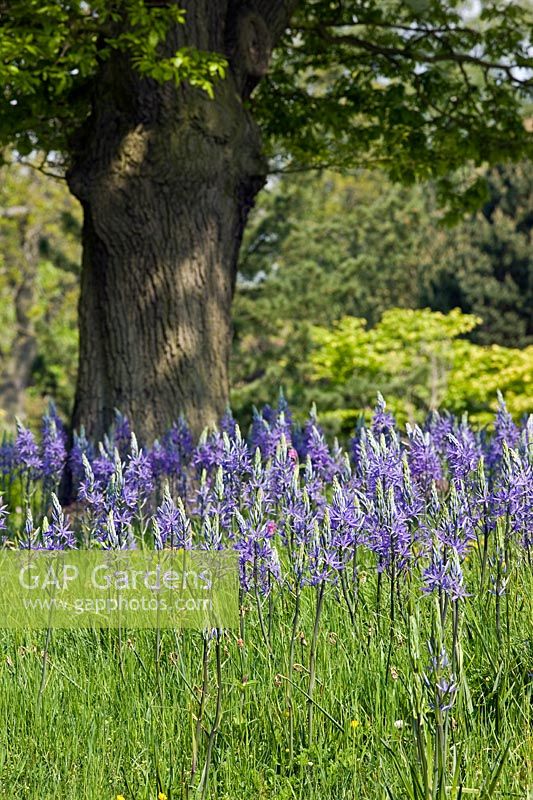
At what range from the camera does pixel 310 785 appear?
10.9ft

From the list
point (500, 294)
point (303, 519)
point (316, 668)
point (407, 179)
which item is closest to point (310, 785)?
point (316, 668)

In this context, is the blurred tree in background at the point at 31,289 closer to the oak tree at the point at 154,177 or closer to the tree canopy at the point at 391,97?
the tree canopy at the point at 391,97

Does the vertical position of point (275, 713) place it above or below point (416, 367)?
below

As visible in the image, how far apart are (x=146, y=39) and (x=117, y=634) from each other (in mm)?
4182

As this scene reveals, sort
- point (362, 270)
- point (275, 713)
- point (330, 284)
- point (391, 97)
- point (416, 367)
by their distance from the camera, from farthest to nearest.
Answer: point (362, 270) < point (330, 284) < point (416, 367) < point (391, 97) < point (275, 713)

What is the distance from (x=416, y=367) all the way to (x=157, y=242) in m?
9.62

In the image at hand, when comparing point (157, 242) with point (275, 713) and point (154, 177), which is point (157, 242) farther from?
point (275, 713)

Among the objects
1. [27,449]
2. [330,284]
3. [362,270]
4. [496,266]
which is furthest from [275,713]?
[496,266]

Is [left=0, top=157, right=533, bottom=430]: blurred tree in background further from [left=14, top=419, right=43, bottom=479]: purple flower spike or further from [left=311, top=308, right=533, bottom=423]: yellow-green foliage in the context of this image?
[left=14, top=419, right=43, bottom=479]: purple flower spike

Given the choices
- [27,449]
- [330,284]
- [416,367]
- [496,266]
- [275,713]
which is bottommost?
[275,713]

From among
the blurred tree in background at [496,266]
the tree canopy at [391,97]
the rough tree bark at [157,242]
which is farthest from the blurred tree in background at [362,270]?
the rough tree bark at [157,242]

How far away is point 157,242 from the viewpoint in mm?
7719

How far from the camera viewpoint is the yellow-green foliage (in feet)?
54.4

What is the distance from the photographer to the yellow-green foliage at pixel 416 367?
16578 millimetres
